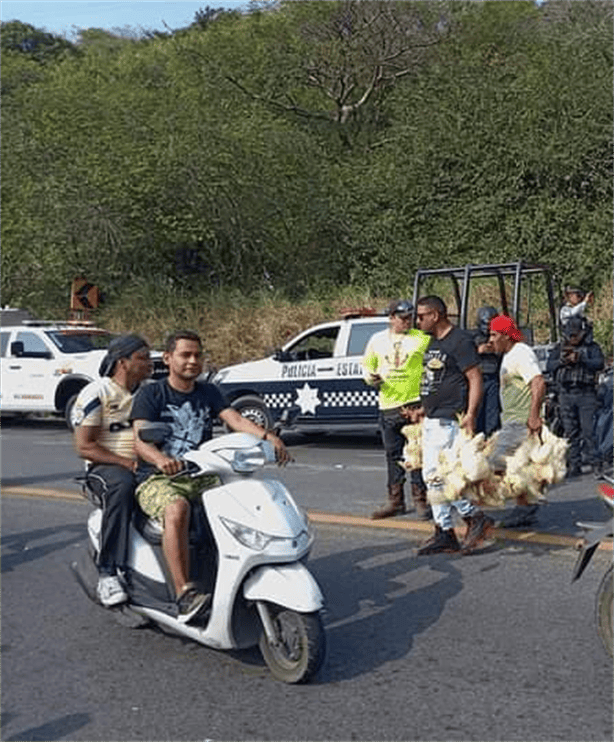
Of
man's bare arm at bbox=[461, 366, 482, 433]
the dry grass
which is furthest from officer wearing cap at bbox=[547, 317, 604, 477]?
the dry grass

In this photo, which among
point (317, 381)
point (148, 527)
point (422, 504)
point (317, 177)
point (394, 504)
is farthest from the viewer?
point (317, 177)

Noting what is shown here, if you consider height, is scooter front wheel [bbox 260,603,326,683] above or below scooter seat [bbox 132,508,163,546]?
below

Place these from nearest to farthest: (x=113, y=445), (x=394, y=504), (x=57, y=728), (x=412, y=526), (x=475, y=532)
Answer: (x=57, y=728) < (x=113, y=445) < (x=475, y=532) < (x=412, y=526) < (x=394, y=504)

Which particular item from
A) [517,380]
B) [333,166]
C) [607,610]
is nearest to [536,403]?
[517,380]

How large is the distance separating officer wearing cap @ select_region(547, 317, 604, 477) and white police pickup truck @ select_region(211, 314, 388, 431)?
9.98ft

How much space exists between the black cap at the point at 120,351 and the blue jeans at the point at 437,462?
2345 millimetres

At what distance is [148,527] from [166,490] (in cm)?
28

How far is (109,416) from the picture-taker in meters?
6.28

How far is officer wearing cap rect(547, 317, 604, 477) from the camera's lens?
1198cm

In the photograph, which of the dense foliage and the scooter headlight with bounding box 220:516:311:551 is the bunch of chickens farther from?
the dense foliage

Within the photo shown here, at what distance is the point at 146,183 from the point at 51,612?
22174mm

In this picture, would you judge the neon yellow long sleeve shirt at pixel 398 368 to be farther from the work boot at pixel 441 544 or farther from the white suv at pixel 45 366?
the white suv at pixel 45 366

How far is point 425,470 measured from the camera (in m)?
7.88

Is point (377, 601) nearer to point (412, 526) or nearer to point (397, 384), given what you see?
point (412, 526)
